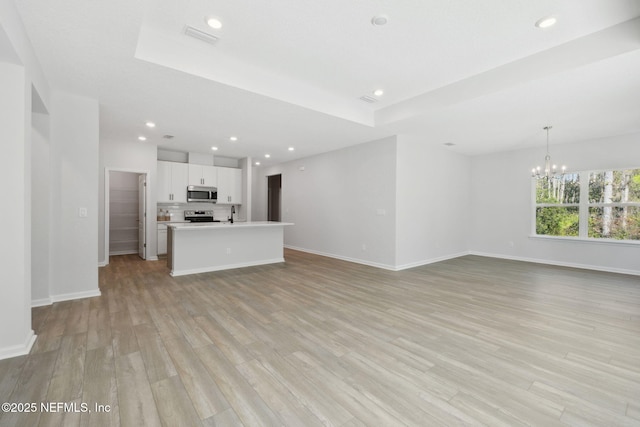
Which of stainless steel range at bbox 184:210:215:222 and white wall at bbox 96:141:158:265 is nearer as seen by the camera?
white wall at bbox 96:141:158:265

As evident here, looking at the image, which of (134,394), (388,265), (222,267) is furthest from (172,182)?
(134,394)

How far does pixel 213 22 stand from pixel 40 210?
10.1ft

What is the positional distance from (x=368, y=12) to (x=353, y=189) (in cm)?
421

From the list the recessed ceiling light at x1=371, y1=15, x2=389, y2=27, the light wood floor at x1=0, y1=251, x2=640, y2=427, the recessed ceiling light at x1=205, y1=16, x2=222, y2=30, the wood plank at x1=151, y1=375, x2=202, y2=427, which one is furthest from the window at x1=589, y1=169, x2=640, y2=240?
the wood plank at x1=151, y1=375, x2=202, y2=427

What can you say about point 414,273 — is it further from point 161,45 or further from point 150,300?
point 161,45

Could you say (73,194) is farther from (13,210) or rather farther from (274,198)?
(274,198)

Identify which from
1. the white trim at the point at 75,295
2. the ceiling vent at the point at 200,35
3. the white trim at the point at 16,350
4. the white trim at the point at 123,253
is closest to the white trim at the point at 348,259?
the white trim at the point at 123,253

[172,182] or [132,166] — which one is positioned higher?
[132,166]

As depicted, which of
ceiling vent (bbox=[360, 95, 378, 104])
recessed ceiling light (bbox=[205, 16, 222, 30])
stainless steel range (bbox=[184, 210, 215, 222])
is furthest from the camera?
stainless steel range (bbox=[184, 210, 215, 222])

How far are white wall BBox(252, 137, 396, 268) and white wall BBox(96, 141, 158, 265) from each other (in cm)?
358

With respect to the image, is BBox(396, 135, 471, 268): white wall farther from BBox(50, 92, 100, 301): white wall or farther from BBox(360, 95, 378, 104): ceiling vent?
BBox(50, 92, 100, 301): white wall

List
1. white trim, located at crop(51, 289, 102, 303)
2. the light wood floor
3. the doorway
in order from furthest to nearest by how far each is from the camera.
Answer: the doorway
white trim, located at crop(51, 289, 102, 303)
the light wood floor

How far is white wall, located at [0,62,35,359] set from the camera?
2.25 meters

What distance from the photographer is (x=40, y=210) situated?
3.40 m
